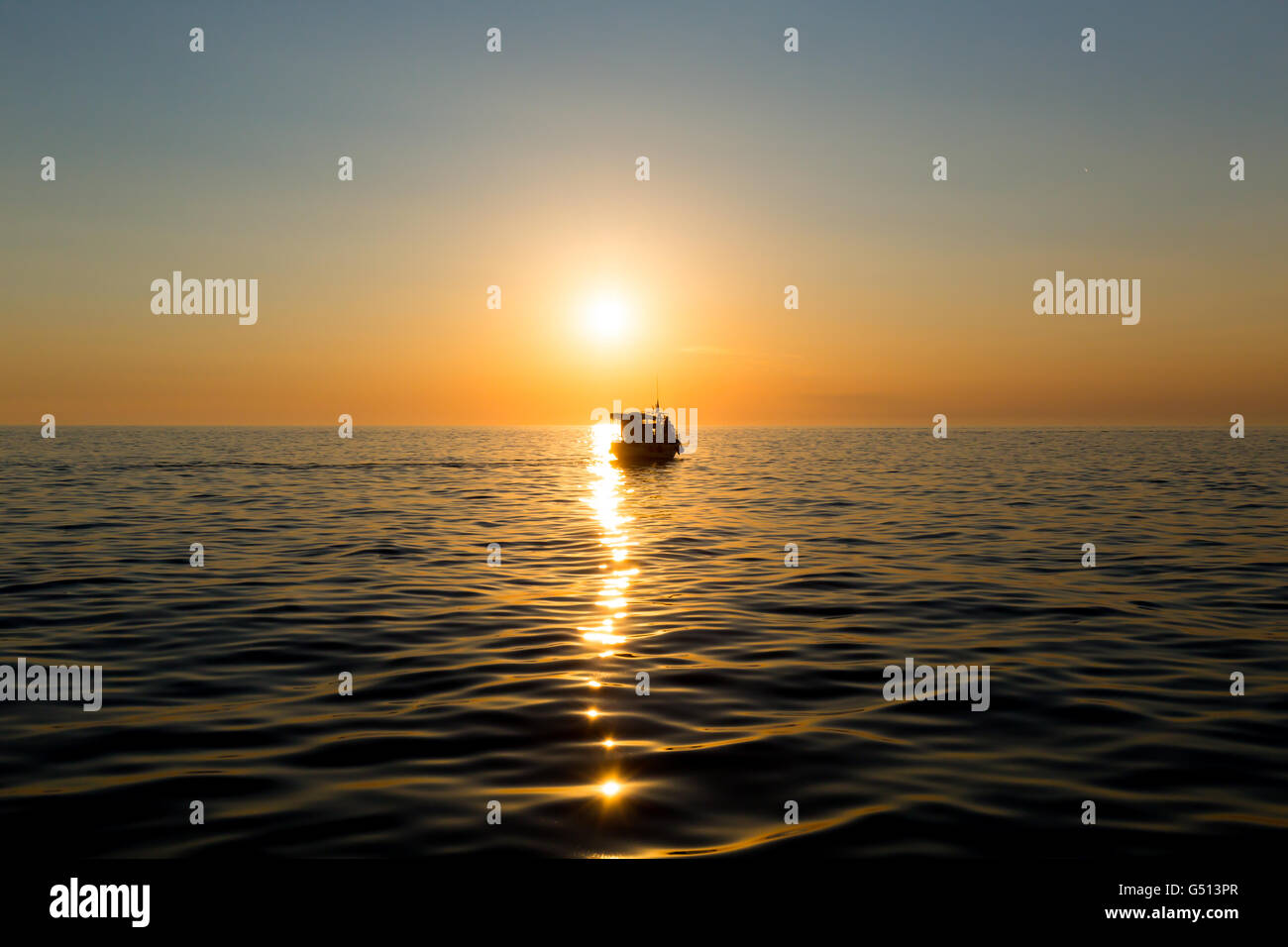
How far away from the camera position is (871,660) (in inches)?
485

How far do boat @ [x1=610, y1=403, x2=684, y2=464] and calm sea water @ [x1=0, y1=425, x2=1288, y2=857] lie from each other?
64.4m

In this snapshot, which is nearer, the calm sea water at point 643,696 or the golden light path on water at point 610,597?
Answer: the calm sea water at point 643,696

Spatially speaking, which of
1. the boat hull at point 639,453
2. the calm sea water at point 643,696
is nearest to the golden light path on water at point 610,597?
the calm sea water at point 643,696

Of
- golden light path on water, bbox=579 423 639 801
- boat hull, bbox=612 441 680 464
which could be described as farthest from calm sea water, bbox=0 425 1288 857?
boat hull, bbox=612 441 680 464

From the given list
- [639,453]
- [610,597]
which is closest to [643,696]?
[610,597]

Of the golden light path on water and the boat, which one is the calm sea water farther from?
the boat

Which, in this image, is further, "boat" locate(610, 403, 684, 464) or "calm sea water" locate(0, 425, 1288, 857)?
"boat" locate(610, 403, 684, 464)

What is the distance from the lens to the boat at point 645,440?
91.5 meters

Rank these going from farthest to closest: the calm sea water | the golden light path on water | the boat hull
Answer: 1. the boat hull
2. the golden light path on water
3. the calm sea water

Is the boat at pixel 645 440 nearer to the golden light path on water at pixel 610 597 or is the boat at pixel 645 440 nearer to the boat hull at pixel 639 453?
the boat hull at pixel 639 453

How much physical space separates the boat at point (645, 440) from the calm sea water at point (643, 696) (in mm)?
64438

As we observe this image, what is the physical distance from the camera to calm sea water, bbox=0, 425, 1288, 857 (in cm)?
697

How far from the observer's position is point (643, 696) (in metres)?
10.7
